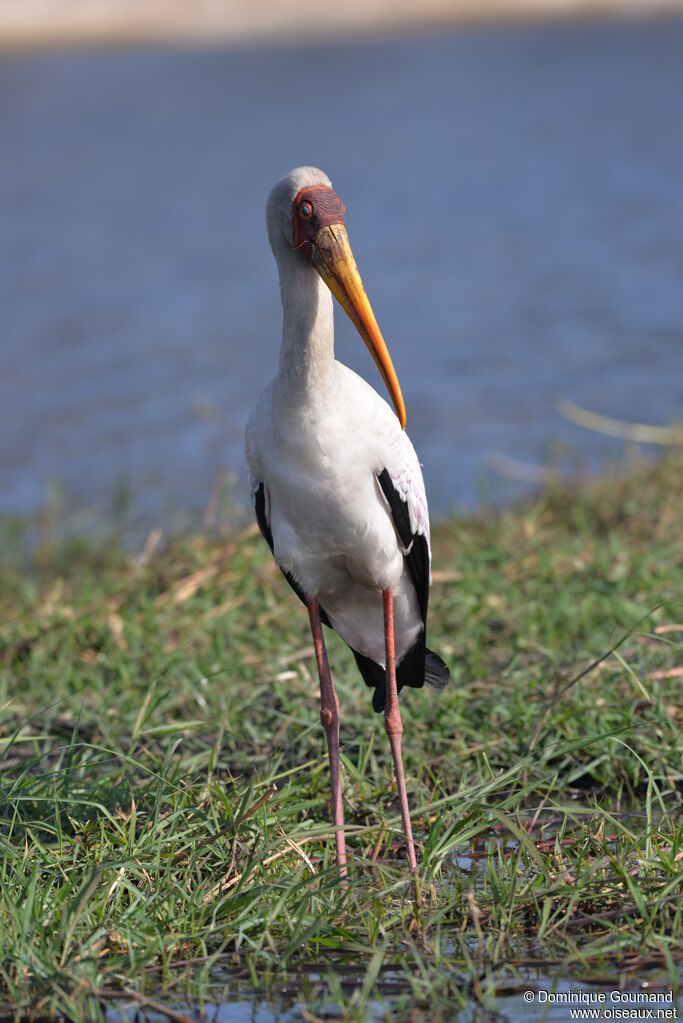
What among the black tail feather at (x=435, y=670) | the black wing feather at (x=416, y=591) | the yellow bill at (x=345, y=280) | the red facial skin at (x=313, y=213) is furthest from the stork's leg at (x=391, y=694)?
the red facial skin at (x=313, y=213)

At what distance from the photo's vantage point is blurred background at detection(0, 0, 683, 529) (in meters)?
9.21

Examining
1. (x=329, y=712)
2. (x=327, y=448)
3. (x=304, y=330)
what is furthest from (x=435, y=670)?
(x=304, y=330)

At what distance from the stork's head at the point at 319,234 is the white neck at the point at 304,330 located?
1.1 inches

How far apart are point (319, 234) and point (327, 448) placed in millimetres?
481

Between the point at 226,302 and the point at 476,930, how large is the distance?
993 centimetres

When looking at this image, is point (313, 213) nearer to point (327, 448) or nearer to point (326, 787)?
point (327, 448)

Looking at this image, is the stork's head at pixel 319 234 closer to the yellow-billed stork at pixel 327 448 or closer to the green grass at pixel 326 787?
the yellow-billed stork at pixel 327 448

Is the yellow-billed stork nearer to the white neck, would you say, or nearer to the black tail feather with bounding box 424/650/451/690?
the white neck

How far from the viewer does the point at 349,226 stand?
44.3 ft

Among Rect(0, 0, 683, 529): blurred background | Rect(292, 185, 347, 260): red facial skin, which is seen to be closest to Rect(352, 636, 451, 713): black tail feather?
Rect(292, 185, 347, 260): red facial skin

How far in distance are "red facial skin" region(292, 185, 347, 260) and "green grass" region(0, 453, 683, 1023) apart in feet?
4.07

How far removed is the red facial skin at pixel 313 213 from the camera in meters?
3.14

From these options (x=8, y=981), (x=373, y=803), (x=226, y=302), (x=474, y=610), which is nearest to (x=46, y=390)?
(x=226, y=302)

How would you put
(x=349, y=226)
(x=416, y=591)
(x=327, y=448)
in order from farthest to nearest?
(x=349, y=226) < (x=416, y=591) < (x=327, y=448)
